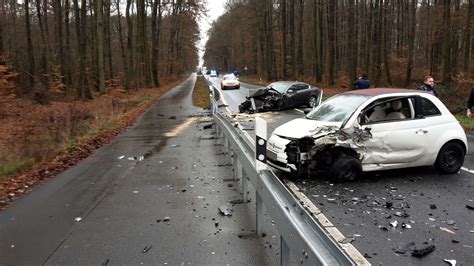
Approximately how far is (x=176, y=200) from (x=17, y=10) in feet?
Result: 140

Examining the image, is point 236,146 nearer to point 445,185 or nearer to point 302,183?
point 302,183

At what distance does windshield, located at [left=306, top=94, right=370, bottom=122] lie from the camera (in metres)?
8.09

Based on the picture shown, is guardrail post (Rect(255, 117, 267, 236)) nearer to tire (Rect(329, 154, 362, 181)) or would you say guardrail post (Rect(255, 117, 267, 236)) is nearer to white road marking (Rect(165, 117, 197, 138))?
tire (Rect(329, 154, 362, 181))

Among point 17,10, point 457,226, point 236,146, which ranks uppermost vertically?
point 17,10

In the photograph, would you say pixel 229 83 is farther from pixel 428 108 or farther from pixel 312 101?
pixel 428 108

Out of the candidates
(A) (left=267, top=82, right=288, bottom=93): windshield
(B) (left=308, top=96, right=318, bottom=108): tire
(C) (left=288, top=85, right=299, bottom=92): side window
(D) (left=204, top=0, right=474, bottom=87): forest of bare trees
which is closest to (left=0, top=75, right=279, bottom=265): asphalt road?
(A) (left=267, top=82, right=288, bottom=93): windshield

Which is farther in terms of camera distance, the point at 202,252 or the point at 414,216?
the point at 414,216

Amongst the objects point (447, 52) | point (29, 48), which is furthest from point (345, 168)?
point (29, 48)

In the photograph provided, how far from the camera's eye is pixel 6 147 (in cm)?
1256

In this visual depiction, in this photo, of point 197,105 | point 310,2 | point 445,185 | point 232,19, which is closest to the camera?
point 445,185

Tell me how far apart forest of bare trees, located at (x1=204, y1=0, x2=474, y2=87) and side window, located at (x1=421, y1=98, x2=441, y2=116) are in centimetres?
1897

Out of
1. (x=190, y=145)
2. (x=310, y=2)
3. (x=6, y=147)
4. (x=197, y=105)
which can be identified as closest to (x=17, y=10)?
(x=197, y=105)

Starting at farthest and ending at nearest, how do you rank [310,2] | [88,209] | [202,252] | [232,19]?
[232,19], [310,2], [88,209], [202,252]

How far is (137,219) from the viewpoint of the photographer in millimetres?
5961
